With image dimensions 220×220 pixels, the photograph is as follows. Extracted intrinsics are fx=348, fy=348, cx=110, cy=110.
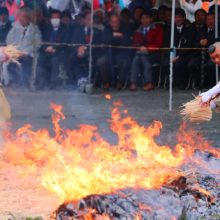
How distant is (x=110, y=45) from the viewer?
923 centimetres

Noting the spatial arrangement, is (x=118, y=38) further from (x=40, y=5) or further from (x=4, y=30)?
(x=4, y=30)

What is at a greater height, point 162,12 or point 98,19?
point 162,12

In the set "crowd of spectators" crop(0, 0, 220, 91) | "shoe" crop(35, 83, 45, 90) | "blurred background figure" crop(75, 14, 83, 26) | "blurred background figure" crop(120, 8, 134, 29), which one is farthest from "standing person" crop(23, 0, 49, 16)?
"blurred background figure" crop(120, 8, 134, 29)

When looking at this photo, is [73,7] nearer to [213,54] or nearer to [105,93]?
[105,93]

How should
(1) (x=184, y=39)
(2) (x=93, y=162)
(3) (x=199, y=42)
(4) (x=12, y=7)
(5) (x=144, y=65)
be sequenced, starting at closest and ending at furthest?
(2) (x=93, y=162) < (3) (x=199, y=42) < (1) (x=184, y=39) < (5) (x=144, y=65) < (4) (x=12, y=7)

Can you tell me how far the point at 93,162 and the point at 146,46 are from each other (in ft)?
18.9

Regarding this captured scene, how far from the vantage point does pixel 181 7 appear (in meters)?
9.38

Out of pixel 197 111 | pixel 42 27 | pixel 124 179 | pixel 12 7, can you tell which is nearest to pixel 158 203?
pixel 124 179

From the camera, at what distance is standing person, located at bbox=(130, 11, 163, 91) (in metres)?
9.07

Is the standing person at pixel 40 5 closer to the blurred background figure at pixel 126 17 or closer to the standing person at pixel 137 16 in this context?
the blurred background figure at pixel 126 17

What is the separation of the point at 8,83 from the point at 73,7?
9.39 feet

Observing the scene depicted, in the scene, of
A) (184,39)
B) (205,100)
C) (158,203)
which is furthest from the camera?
(184,39)

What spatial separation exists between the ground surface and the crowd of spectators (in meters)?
0.50

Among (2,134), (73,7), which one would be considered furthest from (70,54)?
(2,134)
